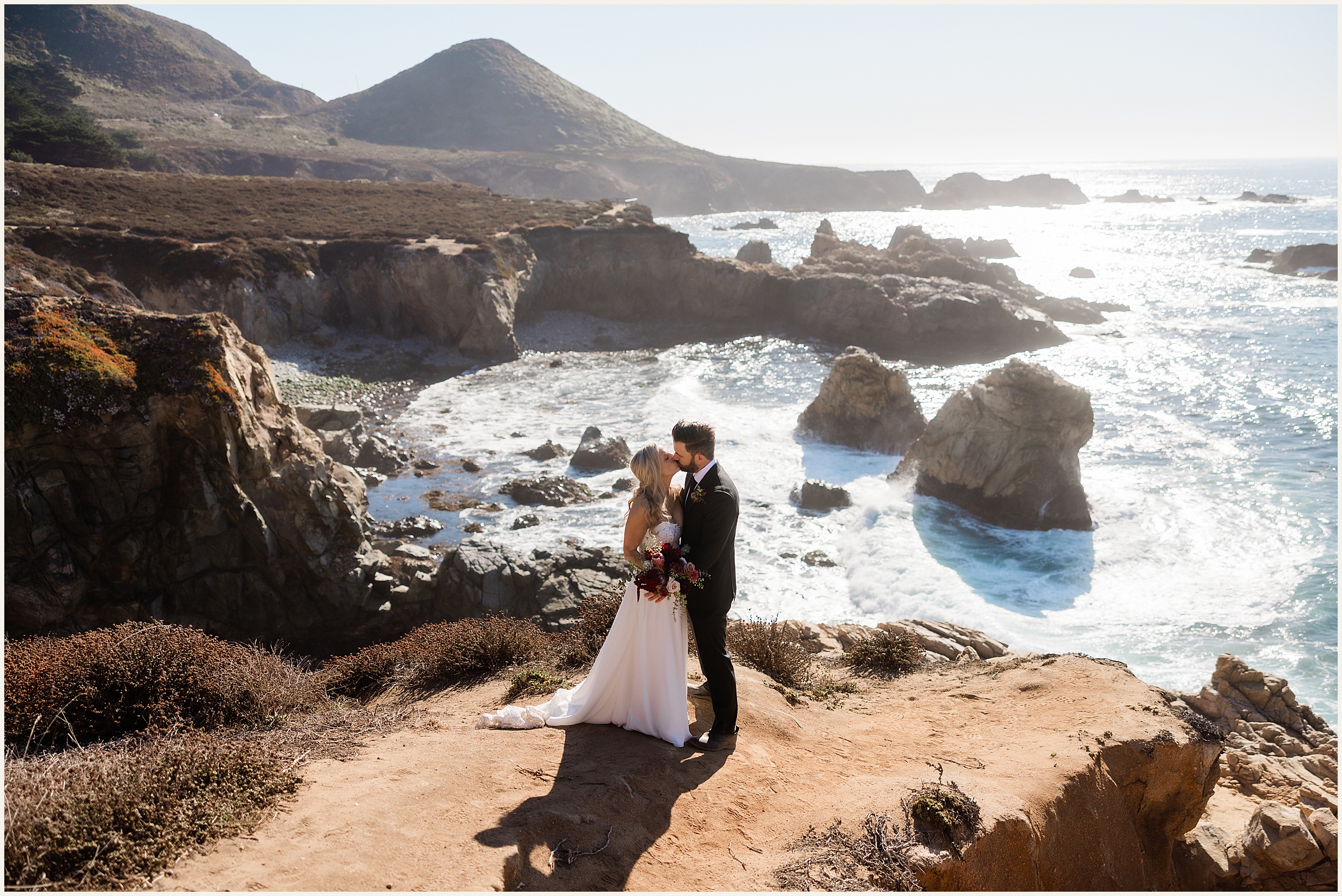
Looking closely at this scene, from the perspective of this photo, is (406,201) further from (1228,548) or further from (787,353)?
(1228,548)

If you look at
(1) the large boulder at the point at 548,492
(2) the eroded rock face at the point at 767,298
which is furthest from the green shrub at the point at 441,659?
(2) the eroded rock face at the point at 767,298

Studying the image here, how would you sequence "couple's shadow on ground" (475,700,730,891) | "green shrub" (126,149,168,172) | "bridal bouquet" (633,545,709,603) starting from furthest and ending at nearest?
"green shrub" (126,149,168,172) < "bridal bouquet" (633,545,709,603) < "couple's shadow on ground" (475,700,730,891)

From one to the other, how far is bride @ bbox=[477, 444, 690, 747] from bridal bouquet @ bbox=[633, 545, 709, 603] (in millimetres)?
70

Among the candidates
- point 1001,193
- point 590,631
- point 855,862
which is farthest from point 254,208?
point 1001,193

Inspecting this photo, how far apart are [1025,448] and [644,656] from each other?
18136mm

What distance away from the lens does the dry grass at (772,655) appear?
7.97 meters

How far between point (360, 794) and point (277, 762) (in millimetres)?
727

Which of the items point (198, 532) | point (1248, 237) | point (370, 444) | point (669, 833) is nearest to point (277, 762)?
point (669, 833)

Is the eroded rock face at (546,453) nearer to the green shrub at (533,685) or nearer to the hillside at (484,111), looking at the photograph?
the green shrub at (533,685)

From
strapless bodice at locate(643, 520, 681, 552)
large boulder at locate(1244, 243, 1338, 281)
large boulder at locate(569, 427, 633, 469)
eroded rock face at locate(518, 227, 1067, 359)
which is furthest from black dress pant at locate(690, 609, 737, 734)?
large boulder at locate(1244, 243, 1338, 281)

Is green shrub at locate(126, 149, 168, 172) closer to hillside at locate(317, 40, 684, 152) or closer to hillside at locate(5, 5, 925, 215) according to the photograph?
hillside at locate(5, 5, 925, 215)

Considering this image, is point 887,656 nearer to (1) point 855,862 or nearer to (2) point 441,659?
(1) point 855,862

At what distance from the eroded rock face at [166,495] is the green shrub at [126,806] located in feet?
24.8

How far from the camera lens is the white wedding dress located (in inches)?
219
